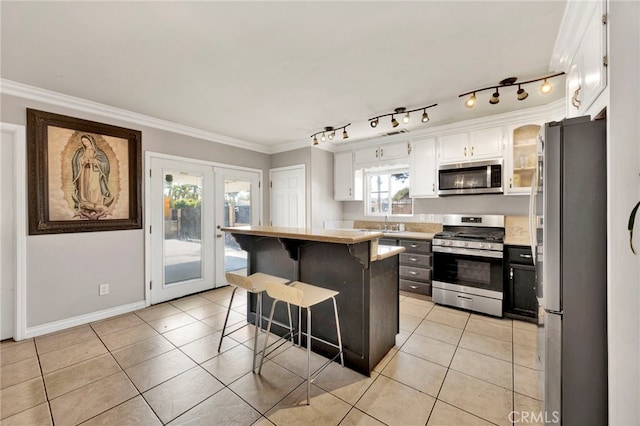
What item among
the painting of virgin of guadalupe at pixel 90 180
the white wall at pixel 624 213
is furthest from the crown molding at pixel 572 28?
the painting of virgin of guadalupe at pixel 90 180

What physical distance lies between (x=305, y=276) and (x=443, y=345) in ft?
4.92

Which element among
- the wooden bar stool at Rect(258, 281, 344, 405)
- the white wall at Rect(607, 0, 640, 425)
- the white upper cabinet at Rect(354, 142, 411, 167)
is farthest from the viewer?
the white upper cabinet at Rect(354, 142, 411, 167)

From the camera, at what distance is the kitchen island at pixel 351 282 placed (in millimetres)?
2107

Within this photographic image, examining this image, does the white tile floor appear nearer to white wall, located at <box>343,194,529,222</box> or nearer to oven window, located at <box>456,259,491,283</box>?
oven window, located at <box>456,259,491,283</box>

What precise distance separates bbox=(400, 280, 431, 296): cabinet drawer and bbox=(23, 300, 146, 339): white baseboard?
3594 millimetres

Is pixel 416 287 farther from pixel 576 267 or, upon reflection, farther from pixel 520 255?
pixel 576 267

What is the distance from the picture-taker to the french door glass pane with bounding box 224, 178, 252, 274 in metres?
4.47

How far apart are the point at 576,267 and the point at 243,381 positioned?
2.26m

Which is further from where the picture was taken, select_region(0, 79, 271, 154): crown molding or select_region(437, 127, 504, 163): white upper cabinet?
select_region(437, 127, 504, 163): white upper cabinet

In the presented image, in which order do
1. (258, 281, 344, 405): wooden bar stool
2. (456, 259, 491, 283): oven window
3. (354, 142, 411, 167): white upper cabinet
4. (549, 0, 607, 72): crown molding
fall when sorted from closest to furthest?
(549, 0, 607, 72): crown molding, (258, 281, 344, 405): wooden bar stool, (456, 259, 491, 283): oven window, (354, 142, 411, 167): white upper cabinet

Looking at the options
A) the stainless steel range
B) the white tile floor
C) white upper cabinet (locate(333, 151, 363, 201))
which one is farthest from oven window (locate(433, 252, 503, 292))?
white upper cabinet (locate(333, 151, 363, 201))

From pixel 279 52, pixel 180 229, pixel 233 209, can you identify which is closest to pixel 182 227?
pixel 180 229

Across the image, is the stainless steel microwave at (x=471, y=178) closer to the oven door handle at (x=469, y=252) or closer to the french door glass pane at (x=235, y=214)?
the oven door handle at (x=469, y=252)

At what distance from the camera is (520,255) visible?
10.2 ft
